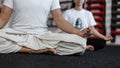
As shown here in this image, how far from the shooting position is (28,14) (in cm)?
224

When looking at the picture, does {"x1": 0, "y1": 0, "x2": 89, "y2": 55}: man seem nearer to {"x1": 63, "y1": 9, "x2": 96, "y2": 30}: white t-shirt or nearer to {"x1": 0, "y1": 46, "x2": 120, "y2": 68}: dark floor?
{"x1": 0, "y1": 46, "x2": 120, "y2": 68}: dark floor

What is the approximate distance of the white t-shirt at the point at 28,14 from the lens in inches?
88.0

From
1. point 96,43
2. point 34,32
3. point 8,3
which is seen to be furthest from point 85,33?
point 96,43

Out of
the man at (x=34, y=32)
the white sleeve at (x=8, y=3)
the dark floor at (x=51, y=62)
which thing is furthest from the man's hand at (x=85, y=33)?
the white sleeve at (x=8, y=3)

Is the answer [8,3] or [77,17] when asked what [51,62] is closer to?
[8,3]

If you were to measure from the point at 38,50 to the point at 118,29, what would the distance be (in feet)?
11.9

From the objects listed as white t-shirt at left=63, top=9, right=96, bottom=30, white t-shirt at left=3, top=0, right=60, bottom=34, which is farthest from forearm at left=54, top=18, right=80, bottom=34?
white t-shirt at left=63, top=9, right=96, bottom=30

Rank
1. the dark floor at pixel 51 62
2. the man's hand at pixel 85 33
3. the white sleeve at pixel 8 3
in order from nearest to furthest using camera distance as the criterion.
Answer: the dark floor at pixel 51 62, the man's hand at pixel 85 33, the white sleeve at pixel 8 3

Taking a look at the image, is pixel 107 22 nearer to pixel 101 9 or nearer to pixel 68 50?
pixel 101 9

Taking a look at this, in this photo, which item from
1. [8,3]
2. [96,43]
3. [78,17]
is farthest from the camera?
[78,17]

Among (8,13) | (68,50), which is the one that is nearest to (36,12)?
(8,13)

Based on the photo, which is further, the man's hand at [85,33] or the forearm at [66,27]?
the forearm at [66,27]

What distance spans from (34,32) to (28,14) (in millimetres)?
131

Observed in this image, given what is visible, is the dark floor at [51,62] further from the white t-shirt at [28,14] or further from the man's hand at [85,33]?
the white t-shirt at [28,14]
